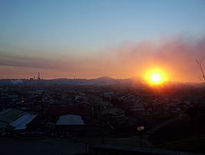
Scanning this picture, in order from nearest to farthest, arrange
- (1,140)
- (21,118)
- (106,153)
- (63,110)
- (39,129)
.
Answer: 1. (106,153)
2. (1,140)
3. (39,129)
4. (21,118)
5. (63,110)

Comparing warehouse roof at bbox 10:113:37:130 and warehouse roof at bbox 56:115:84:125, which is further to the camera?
warehouse roof at bbox 10:113:37:130

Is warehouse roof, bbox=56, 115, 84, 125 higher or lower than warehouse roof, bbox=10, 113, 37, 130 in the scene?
higher

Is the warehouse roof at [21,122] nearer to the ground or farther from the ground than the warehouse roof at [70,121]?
nearer to the ground

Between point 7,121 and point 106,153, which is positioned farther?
point 7,121

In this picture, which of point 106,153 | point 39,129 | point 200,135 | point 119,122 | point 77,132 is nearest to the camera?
point 106,153

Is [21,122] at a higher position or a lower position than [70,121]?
lower

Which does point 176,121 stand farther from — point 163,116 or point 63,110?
point 63,110

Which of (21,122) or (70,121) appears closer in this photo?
(70,121)

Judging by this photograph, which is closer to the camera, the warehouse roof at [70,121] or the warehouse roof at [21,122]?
the warehouse roof at [70,121]

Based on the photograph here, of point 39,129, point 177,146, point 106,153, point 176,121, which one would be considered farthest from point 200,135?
point 39,129
